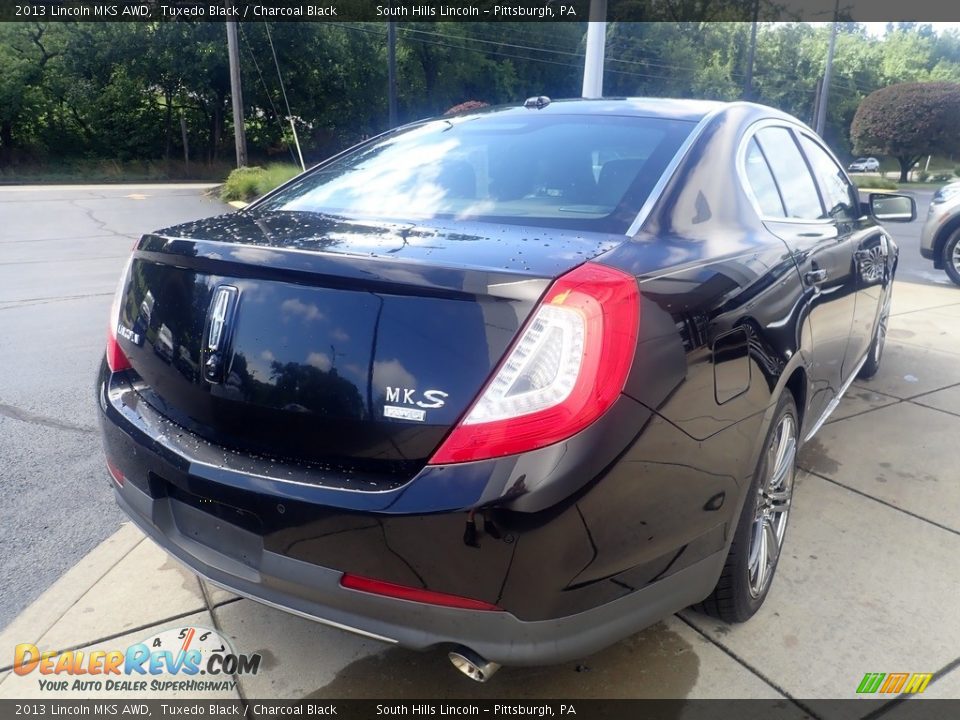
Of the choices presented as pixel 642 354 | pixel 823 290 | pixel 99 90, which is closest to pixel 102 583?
pixel 642 354

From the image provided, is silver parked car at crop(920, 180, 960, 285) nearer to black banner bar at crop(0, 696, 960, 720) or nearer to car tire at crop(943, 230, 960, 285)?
car tire at crop(943, 230, 960, 285)

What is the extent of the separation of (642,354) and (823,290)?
1514mm

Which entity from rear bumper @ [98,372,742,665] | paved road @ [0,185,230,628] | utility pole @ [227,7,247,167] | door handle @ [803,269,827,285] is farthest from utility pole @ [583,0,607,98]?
utility pole @ [227,7,247,167]

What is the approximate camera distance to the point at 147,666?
2.39m

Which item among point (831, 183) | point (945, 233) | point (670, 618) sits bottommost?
point (670, 618)

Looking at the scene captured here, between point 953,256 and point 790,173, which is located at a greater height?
point 790,173

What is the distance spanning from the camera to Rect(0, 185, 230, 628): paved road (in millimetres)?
3061

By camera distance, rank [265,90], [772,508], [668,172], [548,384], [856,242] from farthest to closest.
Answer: [265,90]
[856,242]
[772,508]
[668,172]
[548,384]

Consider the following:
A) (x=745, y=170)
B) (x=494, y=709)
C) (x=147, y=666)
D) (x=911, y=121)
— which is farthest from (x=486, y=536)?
(x=911, y=121)

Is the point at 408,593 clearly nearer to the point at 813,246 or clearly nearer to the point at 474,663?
the point at 474,663

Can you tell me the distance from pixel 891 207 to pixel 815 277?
207 centimetres

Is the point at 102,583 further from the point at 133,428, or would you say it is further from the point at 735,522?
the point at 735,522

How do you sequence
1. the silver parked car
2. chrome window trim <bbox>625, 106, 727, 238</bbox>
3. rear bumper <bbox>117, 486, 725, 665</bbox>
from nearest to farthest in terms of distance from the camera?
rear bumper <bbox>117, 486, 725, 665</bbox>, chrome window trim <bbox>625, 106, 727, 238</bbox>, the silver parked car

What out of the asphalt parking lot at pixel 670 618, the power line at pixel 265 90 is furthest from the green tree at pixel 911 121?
the asphalt parking lot at pixel 670 618
